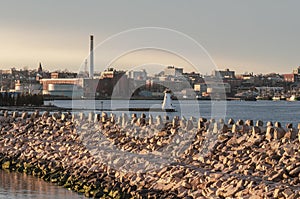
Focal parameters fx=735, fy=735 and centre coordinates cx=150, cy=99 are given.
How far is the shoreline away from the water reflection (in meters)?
0.35

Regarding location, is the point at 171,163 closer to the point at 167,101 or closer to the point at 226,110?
the point at 167,101

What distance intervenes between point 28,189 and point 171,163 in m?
3.61

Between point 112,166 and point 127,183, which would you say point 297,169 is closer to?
point 127,183

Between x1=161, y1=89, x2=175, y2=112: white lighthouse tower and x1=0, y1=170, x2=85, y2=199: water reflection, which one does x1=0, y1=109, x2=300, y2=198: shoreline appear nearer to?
x1=0, y1=170, x2=85, y2=199: water reflection

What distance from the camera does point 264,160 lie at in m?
14.2

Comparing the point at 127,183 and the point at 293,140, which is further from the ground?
the point at 293,140

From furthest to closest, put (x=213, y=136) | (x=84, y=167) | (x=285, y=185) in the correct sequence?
1. (x=84, y=167)
2. (x=213, y=136)
3. (x=285, y=185)

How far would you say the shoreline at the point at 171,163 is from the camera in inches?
531

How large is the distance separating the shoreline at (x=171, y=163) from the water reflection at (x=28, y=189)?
1.15 ft

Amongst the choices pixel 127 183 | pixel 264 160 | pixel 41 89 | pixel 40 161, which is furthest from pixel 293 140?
pixel 41 89

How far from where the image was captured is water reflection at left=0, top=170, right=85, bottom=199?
53.9 ft

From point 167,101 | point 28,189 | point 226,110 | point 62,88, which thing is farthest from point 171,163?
point 62,88

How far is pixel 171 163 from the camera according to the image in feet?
53.3

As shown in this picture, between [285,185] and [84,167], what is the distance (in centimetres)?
735
